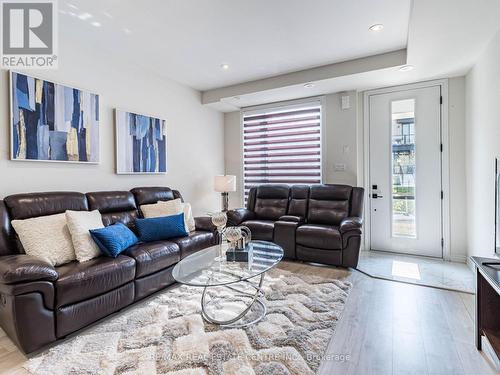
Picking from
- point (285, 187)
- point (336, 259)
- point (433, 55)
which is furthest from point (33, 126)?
point (433, 55)

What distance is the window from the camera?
4477 millimetres

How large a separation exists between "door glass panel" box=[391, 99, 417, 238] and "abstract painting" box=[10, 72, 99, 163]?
4.05m

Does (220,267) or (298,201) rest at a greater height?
(298,201)

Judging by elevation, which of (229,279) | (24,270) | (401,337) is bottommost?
(401,337)

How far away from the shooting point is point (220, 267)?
87.0 inches

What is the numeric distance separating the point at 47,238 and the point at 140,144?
1.73 metres

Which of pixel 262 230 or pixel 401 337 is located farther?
pixel 262 230

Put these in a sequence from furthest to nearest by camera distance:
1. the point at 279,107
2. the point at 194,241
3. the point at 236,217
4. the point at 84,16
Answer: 1. the point at 279,107
2. the point at 236,217
3. the point at 194,241
4. the point at 84,16

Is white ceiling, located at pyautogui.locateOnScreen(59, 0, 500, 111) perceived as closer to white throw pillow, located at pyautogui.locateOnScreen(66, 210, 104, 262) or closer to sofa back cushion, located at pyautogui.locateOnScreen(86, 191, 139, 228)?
sofa back cushion, located at pyautogui.locateOnScreen(86, 191, 139, 228)

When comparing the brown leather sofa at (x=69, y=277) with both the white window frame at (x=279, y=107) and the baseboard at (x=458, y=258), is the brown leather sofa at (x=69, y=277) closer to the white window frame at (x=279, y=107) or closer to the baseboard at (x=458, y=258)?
the white window frame at (x=279, y=107)

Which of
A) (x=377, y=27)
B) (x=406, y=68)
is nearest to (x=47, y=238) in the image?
(x=377, y=27)

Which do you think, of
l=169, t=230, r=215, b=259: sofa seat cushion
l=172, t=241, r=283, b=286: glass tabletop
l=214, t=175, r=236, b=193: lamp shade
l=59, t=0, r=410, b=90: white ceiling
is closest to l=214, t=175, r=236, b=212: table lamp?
l=214, t=175, r=236, b=193: lamp shade

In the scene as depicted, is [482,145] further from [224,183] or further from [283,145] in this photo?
[224,183]

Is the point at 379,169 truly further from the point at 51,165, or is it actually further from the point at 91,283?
the point at 51,165
